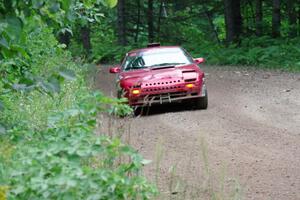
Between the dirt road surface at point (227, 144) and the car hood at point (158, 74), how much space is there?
0.81 m

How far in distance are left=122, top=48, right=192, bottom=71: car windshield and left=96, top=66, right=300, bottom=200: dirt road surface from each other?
105 cm

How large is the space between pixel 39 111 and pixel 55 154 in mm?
4978

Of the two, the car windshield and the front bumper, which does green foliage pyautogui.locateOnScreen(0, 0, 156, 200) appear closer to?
the front bumper

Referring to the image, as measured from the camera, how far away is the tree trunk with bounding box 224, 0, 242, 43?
33312 mm

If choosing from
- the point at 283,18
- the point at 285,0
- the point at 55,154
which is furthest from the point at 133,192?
the point at 283,18

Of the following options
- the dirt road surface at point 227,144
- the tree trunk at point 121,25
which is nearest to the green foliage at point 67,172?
the dirt road surface at point 227,144

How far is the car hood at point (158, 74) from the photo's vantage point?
14.9 metres

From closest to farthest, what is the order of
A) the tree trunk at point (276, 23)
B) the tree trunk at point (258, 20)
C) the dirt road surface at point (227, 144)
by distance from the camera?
the dirt road surface at point (227, 144) < the tree trunk at point (276, 23) < the tree trunk at point (258, 20)

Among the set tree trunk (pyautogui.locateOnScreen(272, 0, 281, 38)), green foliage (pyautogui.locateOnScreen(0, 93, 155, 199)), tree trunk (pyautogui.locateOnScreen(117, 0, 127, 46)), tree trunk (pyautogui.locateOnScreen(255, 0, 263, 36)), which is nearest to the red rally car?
green foliage (pyautogui.locateOnScreen(0, 93, 155, 199))

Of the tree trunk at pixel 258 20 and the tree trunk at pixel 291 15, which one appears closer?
the tree trunk at pixel 291 15

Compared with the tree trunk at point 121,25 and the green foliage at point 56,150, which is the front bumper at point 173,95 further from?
the tree trunk at point 121,25

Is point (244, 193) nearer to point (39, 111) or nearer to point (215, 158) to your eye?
point (215, 158)

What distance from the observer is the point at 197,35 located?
45375 mm

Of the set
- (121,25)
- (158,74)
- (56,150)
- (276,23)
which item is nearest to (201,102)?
(158,74)
